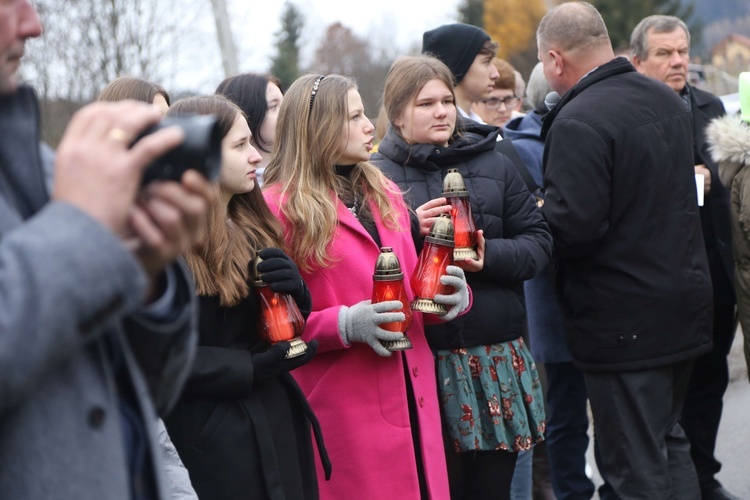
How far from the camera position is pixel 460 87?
5070mm

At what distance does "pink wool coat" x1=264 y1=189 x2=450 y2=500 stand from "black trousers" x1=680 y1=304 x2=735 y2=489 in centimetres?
217

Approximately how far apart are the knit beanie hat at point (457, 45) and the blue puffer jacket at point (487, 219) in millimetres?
1029

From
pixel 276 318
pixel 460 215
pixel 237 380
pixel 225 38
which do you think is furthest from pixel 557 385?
pixel 225 38

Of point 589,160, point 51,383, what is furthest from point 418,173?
point 51,383

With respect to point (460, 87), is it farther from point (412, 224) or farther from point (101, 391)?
point (101, 391)

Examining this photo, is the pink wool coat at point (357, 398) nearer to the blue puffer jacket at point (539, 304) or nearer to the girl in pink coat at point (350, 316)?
the girl in pink coat at point (350, 316)

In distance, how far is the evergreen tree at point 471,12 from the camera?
44.9 metres

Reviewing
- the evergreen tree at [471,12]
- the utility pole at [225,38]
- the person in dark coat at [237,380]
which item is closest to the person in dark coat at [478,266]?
the person in dark coat at [237,380]

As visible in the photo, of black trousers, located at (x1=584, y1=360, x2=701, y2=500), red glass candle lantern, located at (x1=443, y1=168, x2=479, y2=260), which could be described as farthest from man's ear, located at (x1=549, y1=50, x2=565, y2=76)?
black trousers, located at (x1=584, y1=360, x2=701, y2=500)

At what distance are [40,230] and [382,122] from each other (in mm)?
3310

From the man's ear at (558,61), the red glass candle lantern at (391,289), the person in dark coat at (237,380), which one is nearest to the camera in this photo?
the person in dark coat at (237,380)

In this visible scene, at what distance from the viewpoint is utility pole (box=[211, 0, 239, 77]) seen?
37.2ft

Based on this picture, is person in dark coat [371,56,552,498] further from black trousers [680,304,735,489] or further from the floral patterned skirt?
black trousers [680,304,735,489]

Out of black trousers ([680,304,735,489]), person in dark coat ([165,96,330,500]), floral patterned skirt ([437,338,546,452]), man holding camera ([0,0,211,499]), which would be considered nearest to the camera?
man holding camera ([0,0,211,499])
